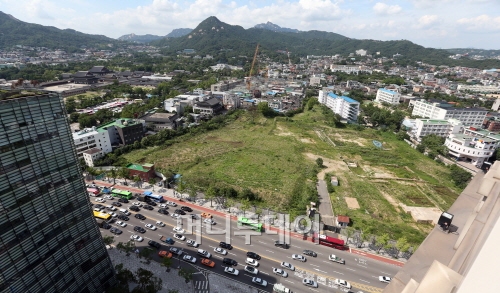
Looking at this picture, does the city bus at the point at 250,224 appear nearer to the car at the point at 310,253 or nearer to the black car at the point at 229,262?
the black car at the point at 229,262

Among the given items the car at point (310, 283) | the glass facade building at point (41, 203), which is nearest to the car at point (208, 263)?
the car at point (310, 283)

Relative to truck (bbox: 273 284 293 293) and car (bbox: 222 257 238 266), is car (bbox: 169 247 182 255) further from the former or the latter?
truck (bbox: 273 284 293 293)

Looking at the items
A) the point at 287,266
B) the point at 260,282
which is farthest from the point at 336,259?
the point at 260,282

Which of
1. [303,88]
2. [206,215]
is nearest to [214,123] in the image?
[206,215]

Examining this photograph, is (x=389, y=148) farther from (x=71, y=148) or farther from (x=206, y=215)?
(x=71, y=148)

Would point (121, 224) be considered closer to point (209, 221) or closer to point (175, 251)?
point (175, 251)

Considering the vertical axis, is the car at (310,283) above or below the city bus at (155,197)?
below

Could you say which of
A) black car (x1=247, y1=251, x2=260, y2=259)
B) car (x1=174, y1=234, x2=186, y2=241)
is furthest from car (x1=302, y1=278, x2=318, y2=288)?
car (x1=174, y1=234, x2=186, y2=241)
